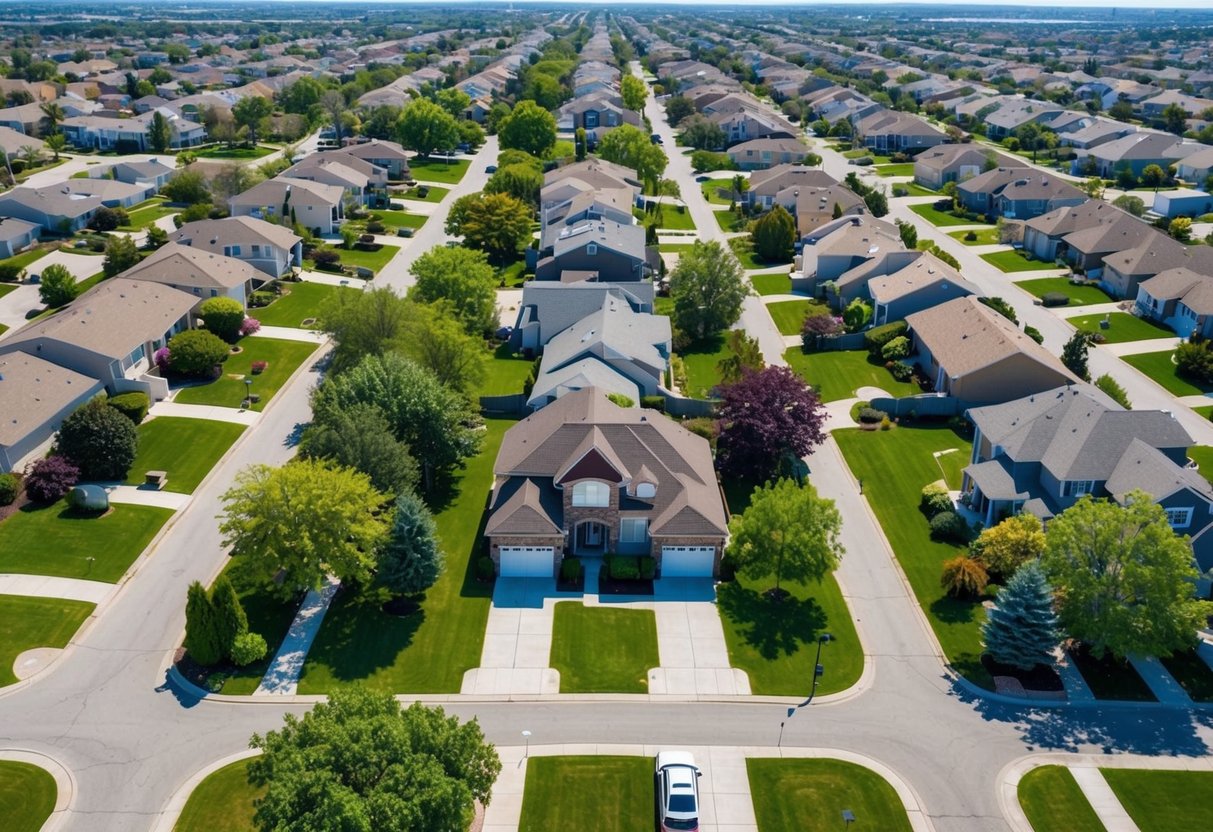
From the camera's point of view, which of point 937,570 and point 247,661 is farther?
point 937,570

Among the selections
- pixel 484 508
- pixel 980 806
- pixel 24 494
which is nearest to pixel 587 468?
pixel 484 508

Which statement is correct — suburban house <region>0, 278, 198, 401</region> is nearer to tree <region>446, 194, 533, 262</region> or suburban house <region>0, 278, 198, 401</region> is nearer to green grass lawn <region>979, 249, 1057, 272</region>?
tree <region>446, 194, 533, 262</region>

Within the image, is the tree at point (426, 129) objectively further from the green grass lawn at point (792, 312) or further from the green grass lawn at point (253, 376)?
the green grass lawn at point (792, 312)

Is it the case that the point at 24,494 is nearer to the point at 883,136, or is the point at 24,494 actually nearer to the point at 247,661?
the point at 247,661

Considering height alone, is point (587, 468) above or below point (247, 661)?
above

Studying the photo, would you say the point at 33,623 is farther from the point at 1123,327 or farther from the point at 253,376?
the point at 1123,327

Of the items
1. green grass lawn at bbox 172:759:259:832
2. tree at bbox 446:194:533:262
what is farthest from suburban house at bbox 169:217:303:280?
green grass lawn at bbox 172:759:259:832

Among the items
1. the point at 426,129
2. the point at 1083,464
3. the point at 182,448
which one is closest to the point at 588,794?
the point at 1083,464
